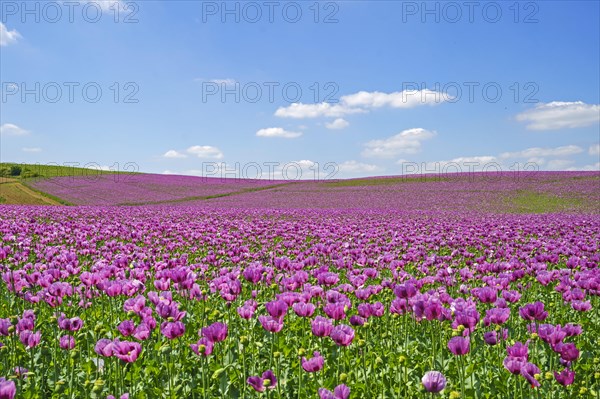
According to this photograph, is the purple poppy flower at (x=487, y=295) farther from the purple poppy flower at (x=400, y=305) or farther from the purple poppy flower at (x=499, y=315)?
the purple poppy flower at (x=400, y=305)

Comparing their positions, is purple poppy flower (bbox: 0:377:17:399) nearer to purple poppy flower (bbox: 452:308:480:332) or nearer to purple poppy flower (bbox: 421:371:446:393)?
purple poppy flower (bbox: 421:371:446:393)

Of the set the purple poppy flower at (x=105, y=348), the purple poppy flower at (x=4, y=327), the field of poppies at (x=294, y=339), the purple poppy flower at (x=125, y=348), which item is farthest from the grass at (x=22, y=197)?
the purple poppy flower at (x=125, y=348)

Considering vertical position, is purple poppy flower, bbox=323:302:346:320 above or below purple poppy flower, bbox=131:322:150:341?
above

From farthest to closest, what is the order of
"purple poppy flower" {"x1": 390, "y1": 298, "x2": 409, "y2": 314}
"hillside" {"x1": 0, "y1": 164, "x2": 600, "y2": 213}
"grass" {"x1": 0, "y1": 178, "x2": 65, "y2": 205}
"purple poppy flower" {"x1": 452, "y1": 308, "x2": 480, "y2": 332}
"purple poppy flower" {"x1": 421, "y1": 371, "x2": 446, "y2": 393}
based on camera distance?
"grass" {"x1": 0, "y1": 178, "x2": 65, "y2": 205} < "hillside" {"x1": 0, "y1": 164, "x2": 600, "y2": 213} < "purple poppy flower" {"x1": 390, "y1": 298, "x2": 409, "y2": 314} < "purple poppy flower" {"x1": 452, "y1": 308, "x2": 480, "y2": 332} < "purple poppy flower" {"x1": 421, "y1": 371, "x2": 446, "y2": 393}

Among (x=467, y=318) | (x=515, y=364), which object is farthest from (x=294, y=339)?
(x=515, y=364)

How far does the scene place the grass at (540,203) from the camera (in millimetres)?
32906

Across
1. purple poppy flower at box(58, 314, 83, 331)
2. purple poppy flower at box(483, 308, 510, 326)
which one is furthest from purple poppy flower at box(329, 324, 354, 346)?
purple poppy flower at box(58, 314, 83, 331)

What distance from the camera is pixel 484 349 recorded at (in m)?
4.85

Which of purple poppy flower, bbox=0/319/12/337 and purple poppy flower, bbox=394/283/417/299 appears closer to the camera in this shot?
purple poppy flower, bbox=0/319/12/337

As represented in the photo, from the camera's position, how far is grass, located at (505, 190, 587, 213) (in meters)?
32.9

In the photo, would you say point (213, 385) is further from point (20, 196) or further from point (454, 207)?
point (20, 196)

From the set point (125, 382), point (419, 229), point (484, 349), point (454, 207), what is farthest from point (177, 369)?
point (454, 207)

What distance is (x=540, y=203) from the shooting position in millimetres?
36531

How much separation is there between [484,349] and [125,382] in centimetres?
376
